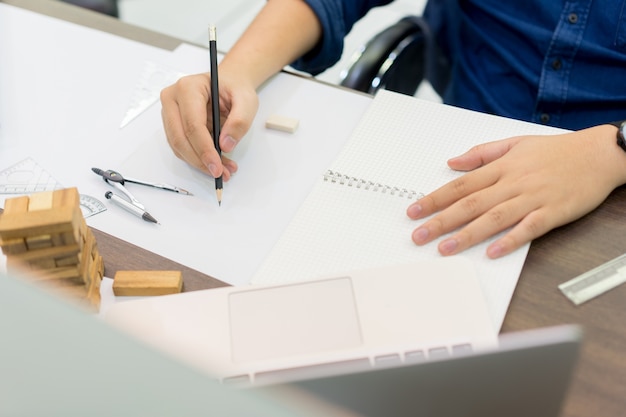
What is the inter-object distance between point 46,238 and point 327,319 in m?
0.27

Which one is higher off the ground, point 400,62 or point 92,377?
point 92,377

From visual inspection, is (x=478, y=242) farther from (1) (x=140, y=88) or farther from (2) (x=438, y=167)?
(1) (x=140, y=88)

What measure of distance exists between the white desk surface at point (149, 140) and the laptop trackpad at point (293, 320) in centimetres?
8

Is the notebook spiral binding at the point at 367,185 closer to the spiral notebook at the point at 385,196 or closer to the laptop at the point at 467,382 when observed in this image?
the spiral notebook at the point at 385,196

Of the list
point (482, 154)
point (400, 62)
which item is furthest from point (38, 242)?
point (400, 62)

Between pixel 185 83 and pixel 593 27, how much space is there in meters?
0.61

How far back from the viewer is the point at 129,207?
843 mm

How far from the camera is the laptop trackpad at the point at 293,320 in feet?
2.10

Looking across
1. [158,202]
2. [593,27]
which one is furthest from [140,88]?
[593,27]

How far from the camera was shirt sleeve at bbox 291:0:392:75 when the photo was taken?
110 centimetres

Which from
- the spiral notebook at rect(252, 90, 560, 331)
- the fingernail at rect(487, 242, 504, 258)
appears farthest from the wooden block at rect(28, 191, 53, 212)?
the fingernail at rect(487, 242, 504, 258)

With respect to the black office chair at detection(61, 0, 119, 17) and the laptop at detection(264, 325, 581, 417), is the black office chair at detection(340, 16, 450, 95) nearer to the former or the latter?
the black office chair at detection(61, 0, 119, 17)

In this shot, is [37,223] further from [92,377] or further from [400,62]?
[400,62]

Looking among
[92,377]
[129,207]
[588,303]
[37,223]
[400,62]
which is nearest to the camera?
[92,377]
